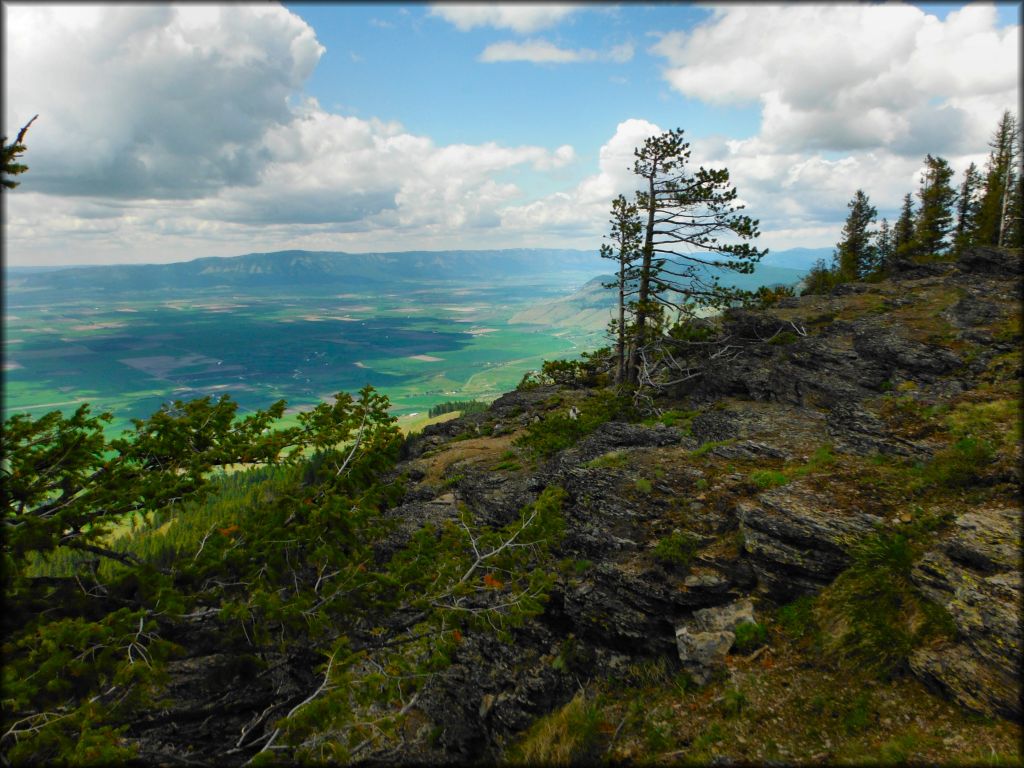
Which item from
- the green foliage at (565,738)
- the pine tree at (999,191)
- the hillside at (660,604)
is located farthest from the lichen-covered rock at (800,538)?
the pine tree at (999,191)

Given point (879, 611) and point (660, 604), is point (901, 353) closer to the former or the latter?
point (879, 611)

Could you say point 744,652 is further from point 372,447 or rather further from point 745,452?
point 372,447

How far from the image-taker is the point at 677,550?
1198 cm

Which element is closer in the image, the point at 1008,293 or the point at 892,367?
the point at 892,367

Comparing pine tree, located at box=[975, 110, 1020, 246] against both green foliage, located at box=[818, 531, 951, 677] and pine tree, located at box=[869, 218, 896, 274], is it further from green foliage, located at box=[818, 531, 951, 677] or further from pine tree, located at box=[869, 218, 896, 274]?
green foliage, located at box=[818, 531, 951, 677]

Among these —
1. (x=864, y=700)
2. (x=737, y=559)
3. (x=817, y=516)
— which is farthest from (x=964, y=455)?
(x=864, y=700)

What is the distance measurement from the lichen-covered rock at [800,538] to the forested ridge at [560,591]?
0.16ft

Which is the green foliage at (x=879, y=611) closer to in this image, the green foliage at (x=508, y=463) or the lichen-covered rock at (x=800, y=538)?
the lichen-covered rock at (x=800, y=538)

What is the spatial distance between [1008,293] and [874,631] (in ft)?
76.7

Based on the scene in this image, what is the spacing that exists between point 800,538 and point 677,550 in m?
2.80

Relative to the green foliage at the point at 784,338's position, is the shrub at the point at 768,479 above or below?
below

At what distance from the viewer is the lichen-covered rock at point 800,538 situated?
10320 mm

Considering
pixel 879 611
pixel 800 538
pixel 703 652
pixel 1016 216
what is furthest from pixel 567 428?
pixel 1016 216

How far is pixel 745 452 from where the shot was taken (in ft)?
50.7
